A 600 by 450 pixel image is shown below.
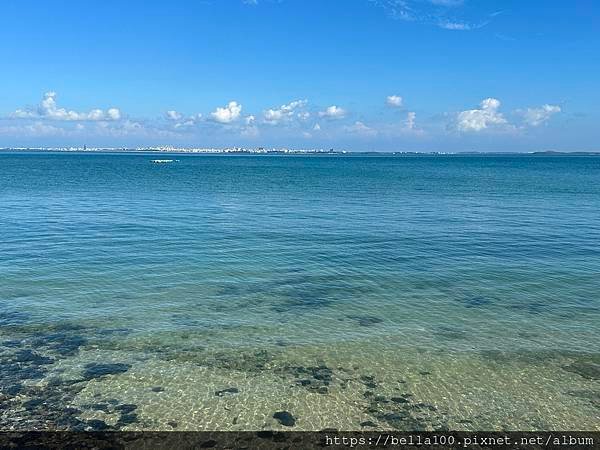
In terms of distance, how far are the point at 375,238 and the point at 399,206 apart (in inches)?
923

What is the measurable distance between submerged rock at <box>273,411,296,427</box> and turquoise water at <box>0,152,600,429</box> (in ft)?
0.74

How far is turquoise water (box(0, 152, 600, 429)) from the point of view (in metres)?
14.3

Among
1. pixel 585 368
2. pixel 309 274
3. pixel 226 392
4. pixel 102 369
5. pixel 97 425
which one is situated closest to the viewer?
pixel 97 425

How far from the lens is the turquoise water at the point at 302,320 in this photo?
47.0ft

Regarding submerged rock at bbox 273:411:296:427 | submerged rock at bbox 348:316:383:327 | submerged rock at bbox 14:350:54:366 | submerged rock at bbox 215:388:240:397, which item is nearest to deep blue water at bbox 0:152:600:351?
submerged rock at bbox 348:316:383:327

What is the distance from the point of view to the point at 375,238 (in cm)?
3838

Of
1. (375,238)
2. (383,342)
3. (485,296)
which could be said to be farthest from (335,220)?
(383,342)

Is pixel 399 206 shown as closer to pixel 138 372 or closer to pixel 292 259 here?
pixel 292 259

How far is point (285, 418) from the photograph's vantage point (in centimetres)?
1352

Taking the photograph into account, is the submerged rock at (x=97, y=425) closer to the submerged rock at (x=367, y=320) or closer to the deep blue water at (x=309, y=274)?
the deep blue water at (x=309, y=274)

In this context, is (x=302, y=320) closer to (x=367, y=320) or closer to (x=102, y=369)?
(x=367, y=320)

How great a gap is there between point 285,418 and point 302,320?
7.54m

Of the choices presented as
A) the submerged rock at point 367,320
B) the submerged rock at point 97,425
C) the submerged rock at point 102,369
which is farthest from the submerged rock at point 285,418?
the submerged rock at point 367,320

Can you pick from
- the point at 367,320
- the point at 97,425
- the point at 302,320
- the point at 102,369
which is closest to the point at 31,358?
the point at 102,369
